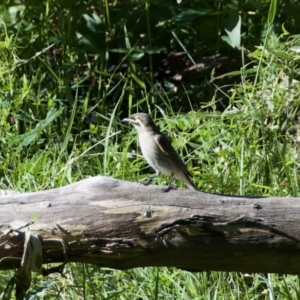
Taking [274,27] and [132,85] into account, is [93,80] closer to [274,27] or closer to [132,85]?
[132,85]

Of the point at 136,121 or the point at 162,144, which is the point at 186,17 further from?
the point at 162,144

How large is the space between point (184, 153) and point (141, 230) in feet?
7.99

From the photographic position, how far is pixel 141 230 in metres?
3.27

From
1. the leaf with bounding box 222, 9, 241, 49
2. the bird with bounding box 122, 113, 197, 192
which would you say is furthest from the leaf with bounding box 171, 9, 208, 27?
the bird with bounding box 122, 113, 197, 192

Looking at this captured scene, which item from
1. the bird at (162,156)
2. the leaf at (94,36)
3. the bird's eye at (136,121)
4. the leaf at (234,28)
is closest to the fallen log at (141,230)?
the bird at (162,156)

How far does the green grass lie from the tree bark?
2.69ft

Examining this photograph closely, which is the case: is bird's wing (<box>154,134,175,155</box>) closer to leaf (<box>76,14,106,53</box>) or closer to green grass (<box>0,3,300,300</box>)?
green grass (<box>0,3,300,300</box>)

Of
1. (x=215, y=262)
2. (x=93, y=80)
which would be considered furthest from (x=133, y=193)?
(x=93, y=80)

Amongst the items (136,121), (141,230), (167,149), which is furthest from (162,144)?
(141,230)

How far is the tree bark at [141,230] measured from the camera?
10.6ft

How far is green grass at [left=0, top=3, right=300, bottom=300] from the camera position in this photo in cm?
438

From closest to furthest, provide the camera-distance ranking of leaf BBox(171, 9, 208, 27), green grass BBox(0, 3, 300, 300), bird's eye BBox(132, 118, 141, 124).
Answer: green grass BBox(0, 3, 300, 300)
bird's eye BBox(132, 118, 141, 124)
leaf BBox(171, 9, 208, 27)

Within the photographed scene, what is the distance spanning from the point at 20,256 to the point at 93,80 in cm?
392

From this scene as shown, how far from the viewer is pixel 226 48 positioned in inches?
286
